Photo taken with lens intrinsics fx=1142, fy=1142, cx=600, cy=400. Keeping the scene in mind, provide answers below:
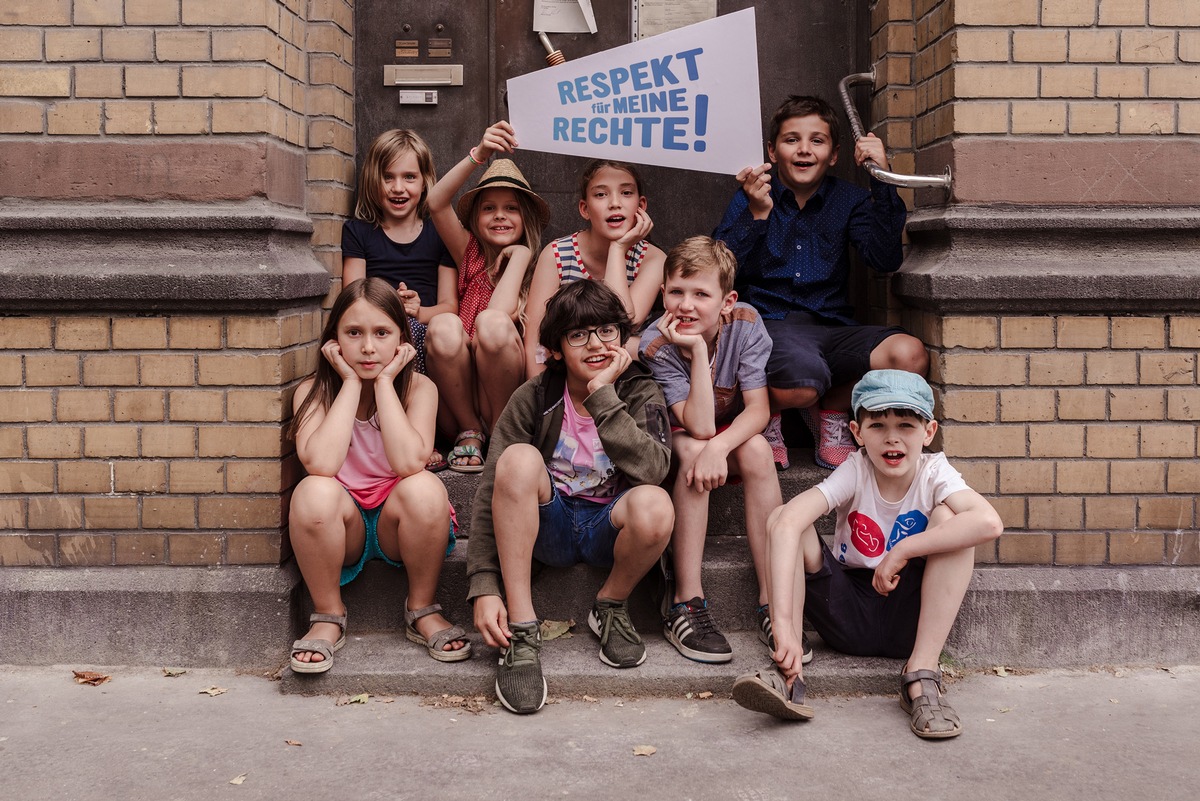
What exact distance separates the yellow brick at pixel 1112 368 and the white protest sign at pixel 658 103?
136 cm

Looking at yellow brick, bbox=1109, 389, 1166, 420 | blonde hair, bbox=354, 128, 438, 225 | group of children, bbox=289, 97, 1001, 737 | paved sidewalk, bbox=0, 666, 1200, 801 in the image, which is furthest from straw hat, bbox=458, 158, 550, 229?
yellow brick, bbox=1109, 389, 1166, 420

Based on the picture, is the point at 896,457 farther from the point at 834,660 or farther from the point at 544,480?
the point at 544,480

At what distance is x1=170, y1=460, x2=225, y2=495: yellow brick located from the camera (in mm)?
3729

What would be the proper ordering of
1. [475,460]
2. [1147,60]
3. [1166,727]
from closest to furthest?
[1166,727], [1147,60], [475,460]

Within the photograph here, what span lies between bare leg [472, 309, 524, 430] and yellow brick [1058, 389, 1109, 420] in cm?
184

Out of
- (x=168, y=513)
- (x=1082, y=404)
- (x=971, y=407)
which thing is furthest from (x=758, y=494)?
(x=168, y=513)

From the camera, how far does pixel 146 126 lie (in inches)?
144

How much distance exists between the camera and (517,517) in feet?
11.2

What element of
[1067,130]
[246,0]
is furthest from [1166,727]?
[246,0]

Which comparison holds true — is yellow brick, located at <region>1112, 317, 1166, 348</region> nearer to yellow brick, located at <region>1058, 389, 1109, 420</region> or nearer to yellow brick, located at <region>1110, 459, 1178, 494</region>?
yellow brick, located at <region>1058, 389, 1109, 420</region>

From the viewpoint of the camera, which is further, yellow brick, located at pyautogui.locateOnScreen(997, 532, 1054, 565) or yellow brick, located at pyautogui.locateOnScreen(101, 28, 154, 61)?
yellow brick, located at pyautogui.locateOnScreen(997, 532, 1054, 565)

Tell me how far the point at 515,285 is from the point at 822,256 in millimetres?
1166

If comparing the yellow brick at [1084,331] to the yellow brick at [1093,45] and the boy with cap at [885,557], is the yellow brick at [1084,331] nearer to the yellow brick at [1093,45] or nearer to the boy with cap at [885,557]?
the boy with cap at [885,557]

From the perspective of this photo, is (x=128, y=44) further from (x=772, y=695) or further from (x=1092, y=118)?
(x=1092, y=118)
